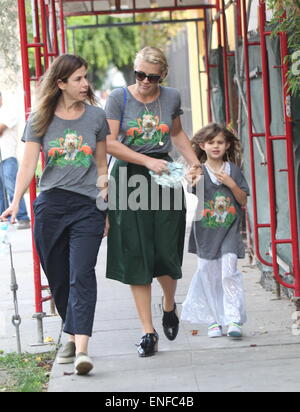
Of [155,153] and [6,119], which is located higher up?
[6,119]

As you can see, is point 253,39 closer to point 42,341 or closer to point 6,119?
point 42,341

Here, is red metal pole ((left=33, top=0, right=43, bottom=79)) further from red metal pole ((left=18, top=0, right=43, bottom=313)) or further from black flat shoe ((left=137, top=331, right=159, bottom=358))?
black flat shoe ((left=137, top=331, right=159, bottom=358))

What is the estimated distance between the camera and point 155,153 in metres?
5.63

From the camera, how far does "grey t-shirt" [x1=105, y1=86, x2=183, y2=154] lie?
5586mm

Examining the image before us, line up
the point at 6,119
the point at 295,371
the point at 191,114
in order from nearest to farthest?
1. the point at 295,371
2. the point at 6,119
3. the point at 191,114

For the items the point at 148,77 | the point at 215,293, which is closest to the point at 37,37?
the point at 148,77

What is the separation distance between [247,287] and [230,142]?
210 centimetres

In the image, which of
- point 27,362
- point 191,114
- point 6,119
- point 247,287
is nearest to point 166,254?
point 27,362

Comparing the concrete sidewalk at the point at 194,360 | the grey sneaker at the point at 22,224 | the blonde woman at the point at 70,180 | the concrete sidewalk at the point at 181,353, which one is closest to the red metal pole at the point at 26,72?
the concrete sidewalk at the point at 181,353

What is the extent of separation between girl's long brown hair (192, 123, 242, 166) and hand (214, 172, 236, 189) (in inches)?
10.6

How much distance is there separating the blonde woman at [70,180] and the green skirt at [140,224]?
238 millimetres

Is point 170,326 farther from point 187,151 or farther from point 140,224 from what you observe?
point 187,151

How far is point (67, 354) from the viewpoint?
5.64 m

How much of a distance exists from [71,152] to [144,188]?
53 cm
